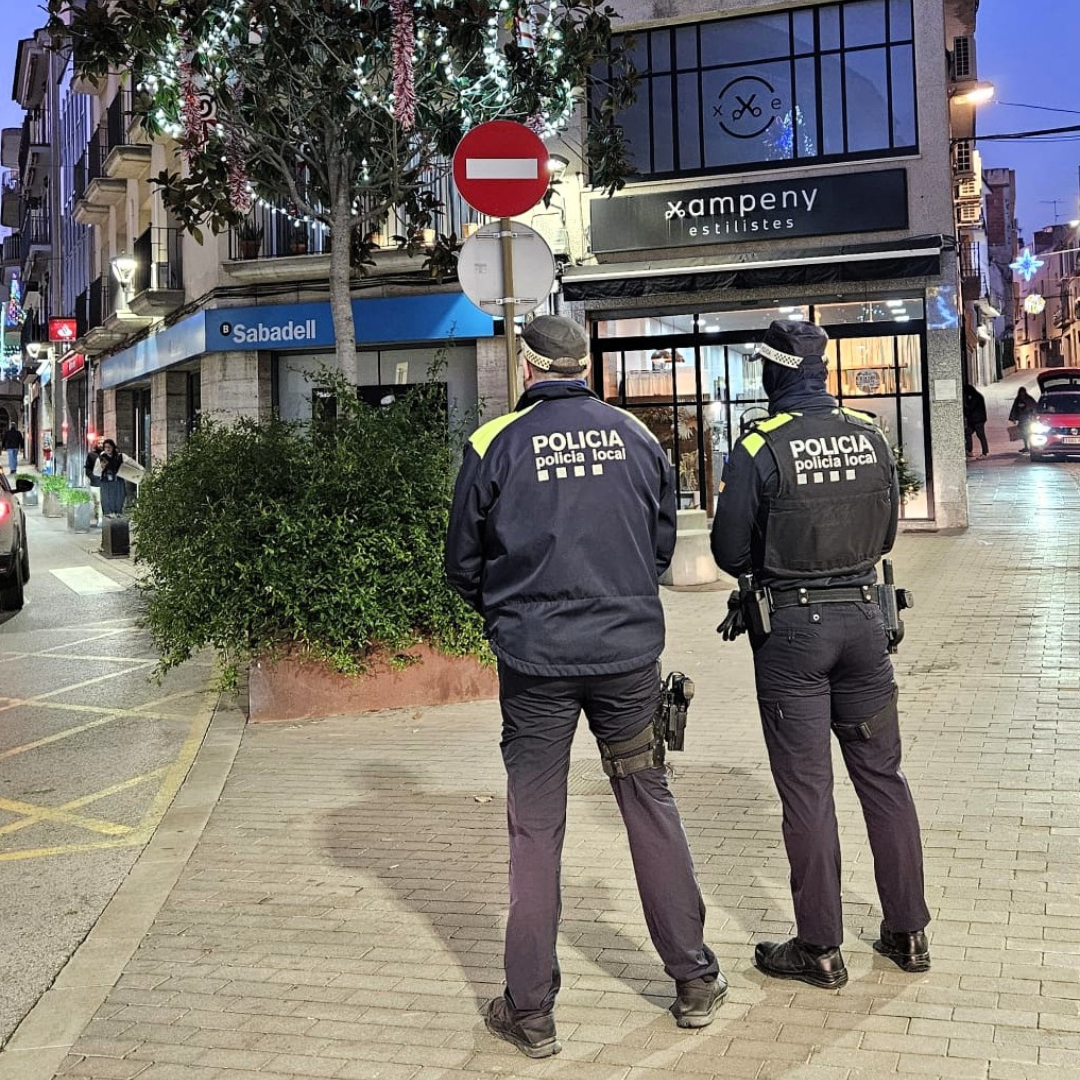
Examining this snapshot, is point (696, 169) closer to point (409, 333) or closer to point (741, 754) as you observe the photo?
point (409, 333)

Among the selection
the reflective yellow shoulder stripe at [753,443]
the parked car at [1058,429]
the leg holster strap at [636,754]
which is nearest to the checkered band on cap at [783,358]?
the reflective yellow shoulder stripe at [753,443]

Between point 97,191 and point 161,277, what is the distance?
21.4 ft

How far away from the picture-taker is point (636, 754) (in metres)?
3.63

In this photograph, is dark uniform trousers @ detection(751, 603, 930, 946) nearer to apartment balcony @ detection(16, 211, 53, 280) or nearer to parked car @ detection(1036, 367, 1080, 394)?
parked car @ detection(1036, 367, 1080, 394)

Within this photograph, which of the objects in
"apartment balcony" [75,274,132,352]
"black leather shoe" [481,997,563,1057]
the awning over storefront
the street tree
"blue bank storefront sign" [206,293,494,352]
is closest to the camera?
"black leather shoe" [481,997,563,1057]

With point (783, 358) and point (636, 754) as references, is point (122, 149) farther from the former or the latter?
point (636, 754)

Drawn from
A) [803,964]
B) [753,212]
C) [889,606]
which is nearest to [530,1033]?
[803,964]

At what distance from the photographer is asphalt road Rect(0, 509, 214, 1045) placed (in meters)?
4.77

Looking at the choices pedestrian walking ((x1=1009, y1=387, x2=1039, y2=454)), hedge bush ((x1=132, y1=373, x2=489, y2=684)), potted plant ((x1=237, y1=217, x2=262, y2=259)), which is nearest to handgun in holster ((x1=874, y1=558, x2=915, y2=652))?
hedge bush ((x1=132, y1=373, x2=489, y2=684))

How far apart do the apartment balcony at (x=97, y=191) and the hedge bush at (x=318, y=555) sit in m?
23.6

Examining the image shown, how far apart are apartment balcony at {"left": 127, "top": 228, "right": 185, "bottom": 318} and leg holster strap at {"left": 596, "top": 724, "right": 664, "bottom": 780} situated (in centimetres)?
2199

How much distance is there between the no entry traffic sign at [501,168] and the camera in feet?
22.6

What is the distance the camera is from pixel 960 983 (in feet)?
12.6

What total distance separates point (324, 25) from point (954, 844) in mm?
8480
